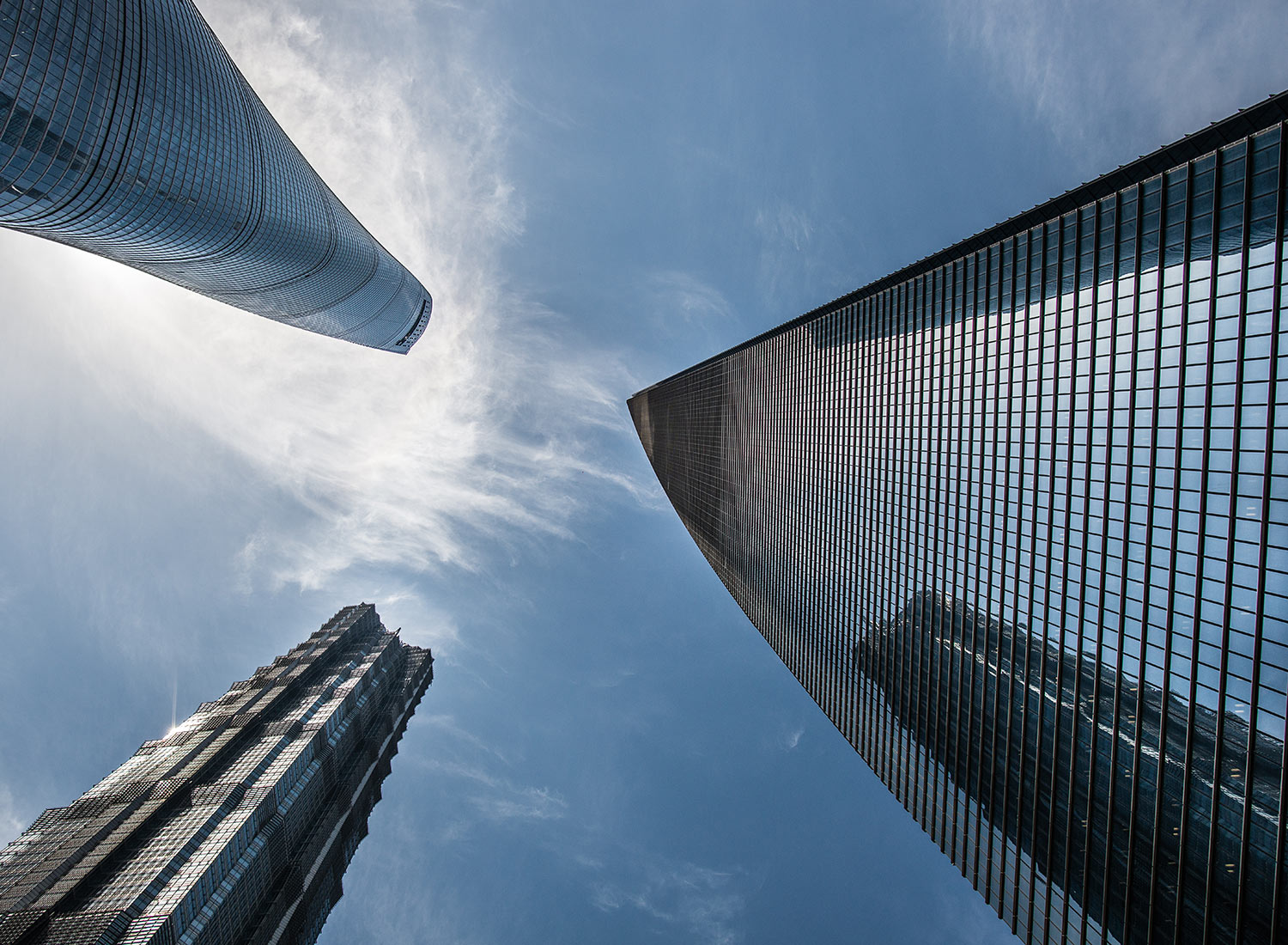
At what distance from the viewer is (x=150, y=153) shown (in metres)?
70.0

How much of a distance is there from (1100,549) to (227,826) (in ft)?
453

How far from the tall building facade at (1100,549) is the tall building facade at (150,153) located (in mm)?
94297

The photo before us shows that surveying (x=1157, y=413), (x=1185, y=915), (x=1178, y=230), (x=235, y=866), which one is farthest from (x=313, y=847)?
(x=1178, y=230)

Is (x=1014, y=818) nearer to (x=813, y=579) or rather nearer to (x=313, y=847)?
(x=813, y=579)

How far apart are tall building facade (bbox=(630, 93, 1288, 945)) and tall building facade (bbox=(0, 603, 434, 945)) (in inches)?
4329

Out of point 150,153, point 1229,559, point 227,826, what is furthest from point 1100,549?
point 227,826

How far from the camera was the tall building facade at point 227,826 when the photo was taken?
86.5 m

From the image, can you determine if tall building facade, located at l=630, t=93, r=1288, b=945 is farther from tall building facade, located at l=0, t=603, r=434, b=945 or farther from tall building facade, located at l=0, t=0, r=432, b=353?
tall building facade, located at l=0, t=603, r=434, b=945

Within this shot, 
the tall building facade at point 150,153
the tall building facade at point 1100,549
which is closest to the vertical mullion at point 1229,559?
the tall building facade at point 1100,549

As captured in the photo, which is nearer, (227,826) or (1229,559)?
(1229,559)

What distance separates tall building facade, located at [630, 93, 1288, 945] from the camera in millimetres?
38250

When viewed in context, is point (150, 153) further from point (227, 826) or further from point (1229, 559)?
point (1229, 559)

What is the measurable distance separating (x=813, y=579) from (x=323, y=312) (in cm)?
14345

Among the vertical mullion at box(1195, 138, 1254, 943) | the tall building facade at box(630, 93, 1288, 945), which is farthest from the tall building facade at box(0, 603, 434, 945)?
the vertical mullion at box(1195, 138, 1254, 943)
